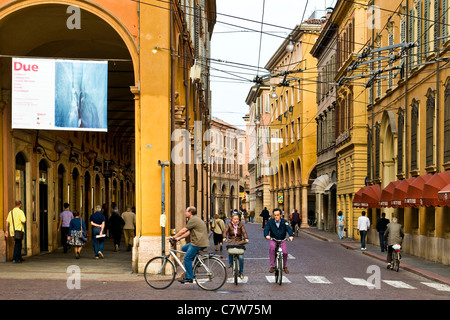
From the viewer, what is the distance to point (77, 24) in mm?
21109

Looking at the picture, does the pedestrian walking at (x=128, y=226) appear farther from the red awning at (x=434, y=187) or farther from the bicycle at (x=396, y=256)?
the red awning at (x=434, y=187)

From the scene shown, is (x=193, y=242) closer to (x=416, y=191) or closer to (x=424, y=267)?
(x=424, y=267)

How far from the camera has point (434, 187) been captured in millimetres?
23125

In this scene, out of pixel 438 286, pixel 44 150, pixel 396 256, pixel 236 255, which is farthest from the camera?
pixel 44 150

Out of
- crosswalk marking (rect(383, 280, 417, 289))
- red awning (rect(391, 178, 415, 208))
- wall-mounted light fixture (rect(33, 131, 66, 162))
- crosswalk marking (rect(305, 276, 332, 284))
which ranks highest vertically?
wall-mounted light fixture (rect(33, 131, 66, 162))

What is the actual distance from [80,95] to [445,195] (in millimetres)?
10208

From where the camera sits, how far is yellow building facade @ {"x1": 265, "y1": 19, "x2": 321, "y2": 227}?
67.7 meters

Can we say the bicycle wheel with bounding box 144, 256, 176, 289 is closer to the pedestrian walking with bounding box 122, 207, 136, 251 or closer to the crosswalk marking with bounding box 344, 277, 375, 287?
the crosswalk marking with bounding box 344, 277, 375, 287

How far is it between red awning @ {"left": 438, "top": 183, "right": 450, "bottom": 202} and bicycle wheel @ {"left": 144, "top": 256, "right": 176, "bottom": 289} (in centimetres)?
872

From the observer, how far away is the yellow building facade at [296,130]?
67688 mm

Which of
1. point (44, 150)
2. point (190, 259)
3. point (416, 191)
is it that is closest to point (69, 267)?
point (190, 259)

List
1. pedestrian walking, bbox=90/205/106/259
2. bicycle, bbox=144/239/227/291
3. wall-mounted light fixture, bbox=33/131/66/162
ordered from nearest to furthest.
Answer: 1. bicycle, bbox=144/239/227/291
2. pedestrian walking, bbox=90/205/106/259
3. wall-mounted light fixture, bbox=33/131/66/162

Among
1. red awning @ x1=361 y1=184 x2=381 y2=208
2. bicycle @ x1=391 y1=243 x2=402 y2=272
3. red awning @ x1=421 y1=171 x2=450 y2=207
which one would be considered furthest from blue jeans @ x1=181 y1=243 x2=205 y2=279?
red awning @ x1=361 y1=184 x2=381 y2=208
